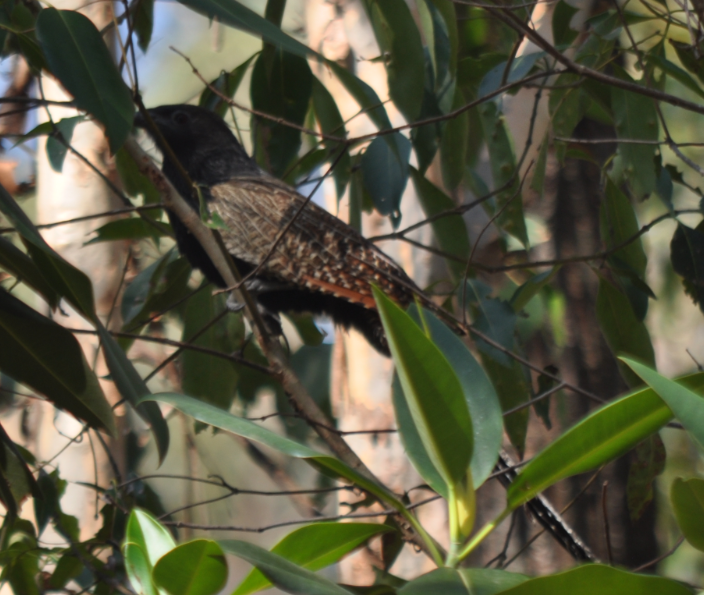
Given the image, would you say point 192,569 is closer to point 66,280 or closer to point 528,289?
point 66,280

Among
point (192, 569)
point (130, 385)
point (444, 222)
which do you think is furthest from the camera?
point (444, 222)

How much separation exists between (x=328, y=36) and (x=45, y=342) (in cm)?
256

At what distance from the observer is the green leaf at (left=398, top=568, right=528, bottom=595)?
77 cm

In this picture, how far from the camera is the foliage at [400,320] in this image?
2.87 feet

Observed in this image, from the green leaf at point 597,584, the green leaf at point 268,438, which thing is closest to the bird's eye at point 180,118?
the green leaf at point 268,438

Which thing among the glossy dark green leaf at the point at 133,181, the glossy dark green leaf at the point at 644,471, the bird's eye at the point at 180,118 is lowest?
the glossy dark green leaf at the point at 644,471

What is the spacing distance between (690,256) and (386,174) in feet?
2.66

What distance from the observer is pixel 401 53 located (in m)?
1.97

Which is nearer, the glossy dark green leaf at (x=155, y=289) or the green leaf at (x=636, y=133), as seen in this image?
the green leaf at (x=636, y=133)

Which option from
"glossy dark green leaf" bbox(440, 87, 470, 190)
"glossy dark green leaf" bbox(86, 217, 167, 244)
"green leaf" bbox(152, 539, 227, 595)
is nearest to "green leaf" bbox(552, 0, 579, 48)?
"glossy dark green leaf" bbox(440, 87, 470, 190)

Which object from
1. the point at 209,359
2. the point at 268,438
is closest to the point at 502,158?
the point at 209,359

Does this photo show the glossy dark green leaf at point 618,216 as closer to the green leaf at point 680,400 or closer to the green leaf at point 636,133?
the green leaf at point 636,133

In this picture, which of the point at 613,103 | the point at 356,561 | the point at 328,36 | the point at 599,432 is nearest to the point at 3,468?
the point at 599,432

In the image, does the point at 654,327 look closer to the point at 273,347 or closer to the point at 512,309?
the point at 512,309
